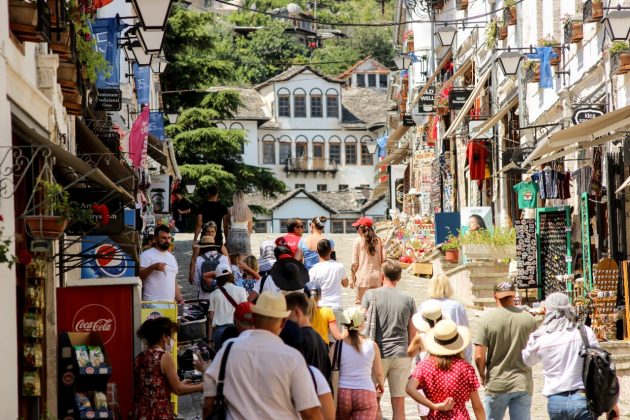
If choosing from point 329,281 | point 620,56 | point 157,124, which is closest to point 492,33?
point 157,124

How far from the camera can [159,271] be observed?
50.5 feet

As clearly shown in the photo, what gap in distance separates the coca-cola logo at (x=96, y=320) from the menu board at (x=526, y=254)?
12951 mm

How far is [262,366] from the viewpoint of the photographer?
784cm

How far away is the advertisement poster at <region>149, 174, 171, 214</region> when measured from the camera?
36.5m

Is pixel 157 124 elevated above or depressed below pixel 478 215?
above

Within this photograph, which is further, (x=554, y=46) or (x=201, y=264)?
(x=554, y=46)

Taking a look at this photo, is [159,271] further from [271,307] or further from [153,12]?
[271,307]

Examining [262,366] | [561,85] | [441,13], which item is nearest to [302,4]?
[441,13]

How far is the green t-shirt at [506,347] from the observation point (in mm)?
11445

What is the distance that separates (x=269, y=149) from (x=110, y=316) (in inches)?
3244

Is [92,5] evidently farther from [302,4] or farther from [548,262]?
[302,4]

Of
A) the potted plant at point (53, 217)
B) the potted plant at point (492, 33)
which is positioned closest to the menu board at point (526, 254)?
the potted plant at point (492, 33)

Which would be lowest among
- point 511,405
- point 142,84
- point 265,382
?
point 511,405

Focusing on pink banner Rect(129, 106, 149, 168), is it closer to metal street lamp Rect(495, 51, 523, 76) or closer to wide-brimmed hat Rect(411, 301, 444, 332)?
metal street lamp Rect(495, 51, 523, 76)
